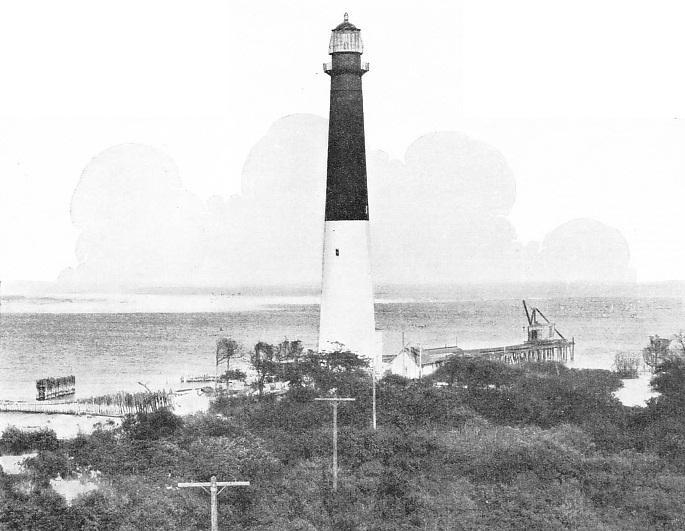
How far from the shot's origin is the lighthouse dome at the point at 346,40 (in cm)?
2788

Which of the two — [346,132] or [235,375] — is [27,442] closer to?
[235,375]

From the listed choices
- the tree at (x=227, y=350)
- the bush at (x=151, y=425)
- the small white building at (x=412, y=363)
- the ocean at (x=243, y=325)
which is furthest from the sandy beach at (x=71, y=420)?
the small white building at (x=412, y=363)

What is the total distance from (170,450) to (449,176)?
15032mm

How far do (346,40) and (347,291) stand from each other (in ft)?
22.4

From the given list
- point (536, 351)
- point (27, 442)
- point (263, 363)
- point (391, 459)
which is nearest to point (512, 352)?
point (536, 351)

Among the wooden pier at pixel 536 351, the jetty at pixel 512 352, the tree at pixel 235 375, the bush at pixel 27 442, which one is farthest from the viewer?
the wooden pier at pixel 536 351

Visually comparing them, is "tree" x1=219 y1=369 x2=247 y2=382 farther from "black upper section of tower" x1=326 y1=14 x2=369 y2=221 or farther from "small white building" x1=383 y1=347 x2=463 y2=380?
"black upper section of tower" x1=326 y1=14 x2=369 y2=221

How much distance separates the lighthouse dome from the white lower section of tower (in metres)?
4.64

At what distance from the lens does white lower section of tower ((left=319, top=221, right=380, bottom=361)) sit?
28406 mm

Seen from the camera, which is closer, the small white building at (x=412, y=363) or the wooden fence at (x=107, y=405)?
the wooden fence at (x=107, y=405)

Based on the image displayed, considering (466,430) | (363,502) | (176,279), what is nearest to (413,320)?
(176,279)

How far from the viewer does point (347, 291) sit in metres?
28.8

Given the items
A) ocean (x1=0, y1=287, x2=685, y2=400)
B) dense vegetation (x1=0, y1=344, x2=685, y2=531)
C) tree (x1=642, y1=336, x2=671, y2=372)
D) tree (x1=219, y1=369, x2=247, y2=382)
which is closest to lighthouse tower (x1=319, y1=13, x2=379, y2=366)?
dense vegetation (x1=0, y1=344, x2=685, y2=531)

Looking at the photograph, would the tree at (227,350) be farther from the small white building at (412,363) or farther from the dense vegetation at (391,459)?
the small white building at (412,363)
